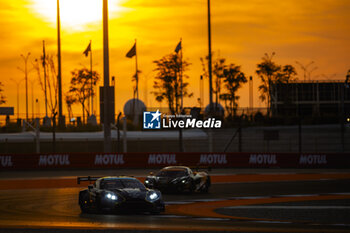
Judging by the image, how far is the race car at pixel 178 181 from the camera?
2530cm

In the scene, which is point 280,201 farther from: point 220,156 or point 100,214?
point 220,156

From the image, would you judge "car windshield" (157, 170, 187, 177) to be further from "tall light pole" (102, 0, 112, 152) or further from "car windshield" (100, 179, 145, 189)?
"tall light pole" (102, 0, 112, 152)

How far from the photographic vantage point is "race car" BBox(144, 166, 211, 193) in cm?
2530

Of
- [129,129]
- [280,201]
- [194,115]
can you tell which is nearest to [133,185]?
[280,201]

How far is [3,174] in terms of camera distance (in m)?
37.1

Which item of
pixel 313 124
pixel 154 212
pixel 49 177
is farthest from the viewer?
pixel 313 124

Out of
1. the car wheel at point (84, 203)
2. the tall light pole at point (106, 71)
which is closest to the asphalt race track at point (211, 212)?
the car wheel at point (84, 203)

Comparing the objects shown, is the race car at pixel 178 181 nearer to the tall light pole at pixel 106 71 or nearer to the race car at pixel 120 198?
the race car at pixel 120 198

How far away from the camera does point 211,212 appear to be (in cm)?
1908

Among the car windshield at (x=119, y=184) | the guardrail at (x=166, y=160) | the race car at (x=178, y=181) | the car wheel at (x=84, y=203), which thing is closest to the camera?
the car windshield at (x=119, y=184)

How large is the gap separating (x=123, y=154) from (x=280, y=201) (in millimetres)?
18840

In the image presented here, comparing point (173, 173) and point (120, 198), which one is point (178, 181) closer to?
point (173, 173)

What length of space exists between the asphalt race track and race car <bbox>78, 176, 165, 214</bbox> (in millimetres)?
280

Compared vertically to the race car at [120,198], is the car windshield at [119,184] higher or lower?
higher
